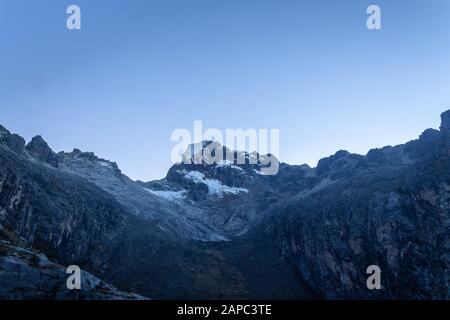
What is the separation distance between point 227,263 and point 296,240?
52.2 ft

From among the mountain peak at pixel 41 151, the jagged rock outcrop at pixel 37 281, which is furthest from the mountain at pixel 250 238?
the mountain peak at pixel 41 151

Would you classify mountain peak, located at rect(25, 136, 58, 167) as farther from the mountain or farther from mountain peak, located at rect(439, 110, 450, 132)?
mountain peak, located at rect(439, 110, 450, 132)

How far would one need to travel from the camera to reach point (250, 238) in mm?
101750

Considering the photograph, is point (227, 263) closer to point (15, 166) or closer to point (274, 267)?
point (274, 267)

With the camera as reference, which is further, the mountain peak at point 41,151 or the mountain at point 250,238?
the mountain peak at point 41,151

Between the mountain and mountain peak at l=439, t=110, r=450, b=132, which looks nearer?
the mountain

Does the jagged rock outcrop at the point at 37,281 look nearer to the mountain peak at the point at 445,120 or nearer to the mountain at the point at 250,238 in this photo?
the mountain at the point at 250,238

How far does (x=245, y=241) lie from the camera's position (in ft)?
328

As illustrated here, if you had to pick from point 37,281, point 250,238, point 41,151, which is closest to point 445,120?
point 250,238

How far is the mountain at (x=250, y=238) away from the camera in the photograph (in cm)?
6088

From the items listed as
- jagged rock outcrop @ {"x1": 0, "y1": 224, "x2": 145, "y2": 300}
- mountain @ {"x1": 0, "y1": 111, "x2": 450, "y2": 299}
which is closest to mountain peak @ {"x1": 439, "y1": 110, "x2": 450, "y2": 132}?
mountain @ {"x1": 0, "y1": 111, "x2": 450, "y2": 299}

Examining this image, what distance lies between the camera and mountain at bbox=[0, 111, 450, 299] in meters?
60.9

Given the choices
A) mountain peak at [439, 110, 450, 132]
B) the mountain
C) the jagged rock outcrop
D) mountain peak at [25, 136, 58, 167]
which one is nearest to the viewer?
the jagged rock outcrop

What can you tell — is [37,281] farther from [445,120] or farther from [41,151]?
[445,120]
